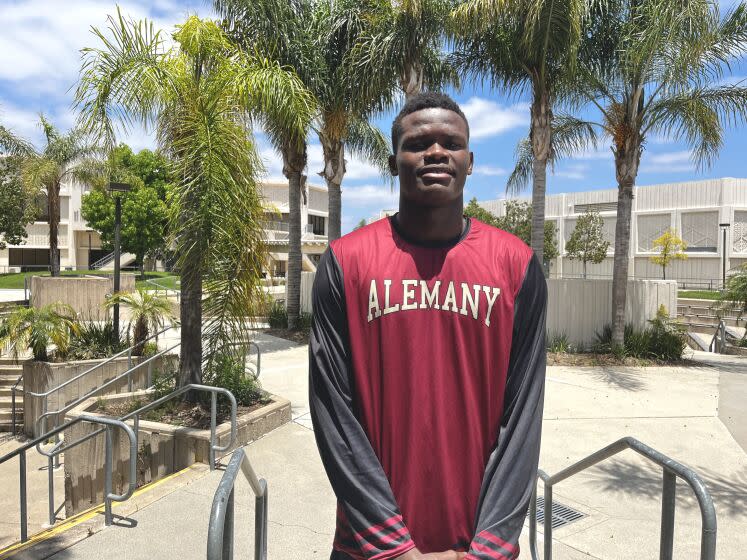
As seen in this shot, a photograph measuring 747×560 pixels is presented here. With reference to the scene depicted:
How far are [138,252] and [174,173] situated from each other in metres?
36.0

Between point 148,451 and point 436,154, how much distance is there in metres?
5.66

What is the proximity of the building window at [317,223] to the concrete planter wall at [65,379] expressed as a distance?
46091 millimetres

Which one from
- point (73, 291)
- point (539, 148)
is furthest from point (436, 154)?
point (73, 291)

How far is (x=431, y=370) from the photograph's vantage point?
1.72 metres

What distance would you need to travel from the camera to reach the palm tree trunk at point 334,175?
51.5ft

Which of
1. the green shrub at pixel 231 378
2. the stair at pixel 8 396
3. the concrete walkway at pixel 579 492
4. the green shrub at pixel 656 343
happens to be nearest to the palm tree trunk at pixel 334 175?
the green shrub at pixel 656 343

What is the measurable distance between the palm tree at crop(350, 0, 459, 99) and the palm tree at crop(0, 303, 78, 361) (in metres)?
7.51

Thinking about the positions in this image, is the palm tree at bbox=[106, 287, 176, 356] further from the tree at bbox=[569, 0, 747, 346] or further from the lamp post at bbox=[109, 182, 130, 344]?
the tree at bbox=[569, 0, 747, 346]

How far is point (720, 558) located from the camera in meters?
4.25

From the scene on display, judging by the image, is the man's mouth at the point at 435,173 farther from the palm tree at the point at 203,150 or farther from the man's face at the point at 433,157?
the palm tree at the point at 203,150

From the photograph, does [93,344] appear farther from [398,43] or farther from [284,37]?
[398,43]

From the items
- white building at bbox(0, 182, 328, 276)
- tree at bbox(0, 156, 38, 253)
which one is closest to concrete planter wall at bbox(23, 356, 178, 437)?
tree at bbox(0, 156, 38, 253)

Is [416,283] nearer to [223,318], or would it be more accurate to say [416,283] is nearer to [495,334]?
[495,334]

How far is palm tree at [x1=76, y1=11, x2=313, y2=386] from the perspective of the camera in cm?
660
